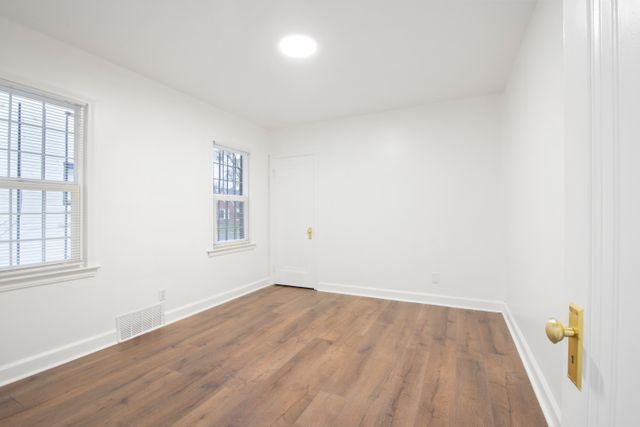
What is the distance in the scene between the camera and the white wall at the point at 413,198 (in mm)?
3414

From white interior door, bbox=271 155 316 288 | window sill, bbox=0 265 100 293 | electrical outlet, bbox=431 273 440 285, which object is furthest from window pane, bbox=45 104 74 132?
electrical outlet, bbox=431 273 440 285

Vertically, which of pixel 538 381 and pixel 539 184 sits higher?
pixel 539 184

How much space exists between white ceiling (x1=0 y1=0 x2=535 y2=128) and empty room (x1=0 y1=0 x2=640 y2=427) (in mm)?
22

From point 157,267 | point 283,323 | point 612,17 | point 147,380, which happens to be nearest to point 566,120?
point 612,17

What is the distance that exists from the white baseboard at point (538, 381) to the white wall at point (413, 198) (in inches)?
40.0

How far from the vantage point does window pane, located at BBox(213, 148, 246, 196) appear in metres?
3.79

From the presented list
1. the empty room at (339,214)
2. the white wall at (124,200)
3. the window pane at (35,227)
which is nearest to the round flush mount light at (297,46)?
the empty room at (339,214)

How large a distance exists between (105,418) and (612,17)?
2.63 meters

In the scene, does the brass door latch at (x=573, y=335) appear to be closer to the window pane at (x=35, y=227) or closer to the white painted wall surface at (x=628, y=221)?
the white painted wall surface at (x=628, y=221)

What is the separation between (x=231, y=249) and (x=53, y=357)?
2.03 meters

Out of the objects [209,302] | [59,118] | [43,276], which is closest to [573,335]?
[43,276]

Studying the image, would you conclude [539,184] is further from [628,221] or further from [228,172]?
[228,172]

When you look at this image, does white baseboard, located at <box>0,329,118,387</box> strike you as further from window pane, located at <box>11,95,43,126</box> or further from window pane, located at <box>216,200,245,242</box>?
window pane, located at <box>11,95,43,126</box>

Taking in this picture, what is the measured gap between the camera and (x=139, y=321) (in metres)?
2.75
